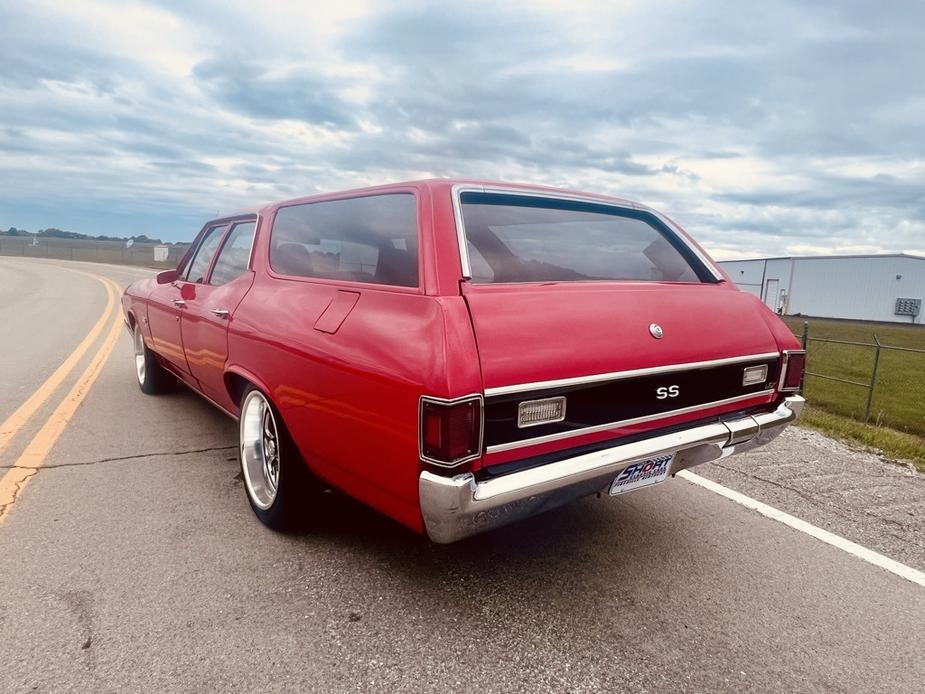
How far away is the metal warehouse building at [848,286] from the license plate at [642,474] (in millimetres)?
34233

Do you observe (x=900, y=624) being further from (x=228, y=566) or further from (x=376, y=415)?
(x=228, y=566)

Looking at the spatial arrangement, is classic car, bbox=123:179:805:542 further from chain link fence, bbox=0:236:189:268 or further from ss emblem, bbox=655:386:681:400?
chain link fence, bbox=0:236:189:268

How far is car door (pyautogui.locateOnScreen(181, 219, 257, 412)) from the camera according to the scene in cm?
377

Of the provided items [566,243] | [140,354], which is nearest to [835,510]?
[566,243]

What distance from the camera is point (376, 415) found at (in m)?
2.39

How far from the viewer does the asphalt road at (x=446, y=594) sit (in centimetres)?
222

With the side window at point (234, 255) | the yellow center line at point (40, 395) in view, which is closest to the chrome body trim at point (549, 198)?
the side window at point (234, 255)

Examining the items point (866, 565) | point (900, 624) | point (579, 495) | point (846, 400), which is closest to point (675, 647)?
point (579, 495)

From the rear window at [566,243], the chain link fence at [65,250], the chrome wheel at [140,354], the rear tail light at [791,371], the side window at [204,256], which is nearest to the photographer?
the rear window at [566,243]

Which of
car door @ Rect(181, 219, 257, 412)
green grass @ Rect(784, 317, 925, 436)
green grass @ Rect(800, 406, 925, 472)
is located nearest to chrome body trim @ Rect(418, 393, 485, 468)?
car door @ Rect(181, 219, 257, 412)

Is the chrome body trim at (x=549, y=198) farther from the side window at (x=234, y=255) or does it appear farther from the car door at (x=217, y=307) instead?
the side window at (x=234, y=255)

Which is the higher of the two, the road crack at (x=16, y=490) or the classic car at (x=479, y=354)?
the classic car at (x=479, y=354)

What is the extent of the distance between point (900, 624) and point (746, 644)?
719 millimetres

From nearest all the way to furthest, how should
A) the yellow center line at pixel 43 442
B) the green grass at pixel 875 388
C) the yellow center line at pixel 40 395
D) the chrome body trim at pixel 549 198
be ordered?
the chrome body trim at pixel 549 198 → the yellow center line at pixel 43 442 → the yellow center line at pixel 40 395 → the green grass at pixel 875 388
